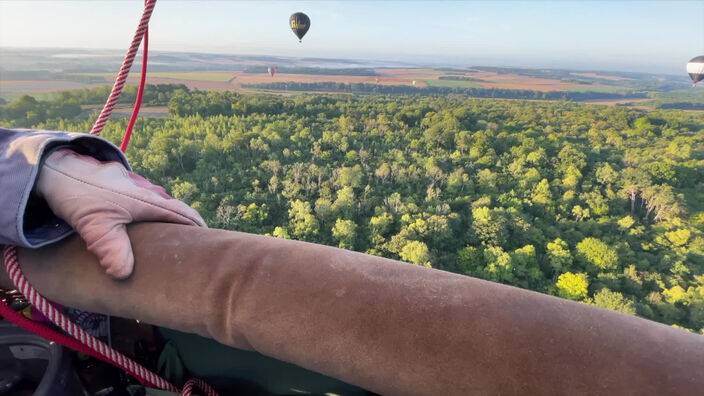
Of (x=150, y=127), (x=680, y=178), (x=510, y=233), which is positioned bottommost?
(x=510, y=233)

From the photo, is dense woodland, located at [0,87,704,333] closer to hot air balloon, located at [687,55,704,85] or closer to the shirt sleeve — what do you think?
hot air balloon, located at [687,55,704,85]

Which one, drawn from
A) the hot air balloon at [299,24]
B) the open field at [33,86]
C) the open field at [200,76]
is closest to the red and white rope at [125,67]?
the hot air balloon at [299,24]

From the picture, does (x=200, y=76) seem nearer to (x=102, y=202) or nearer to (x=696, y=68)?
(x=696, y=68)

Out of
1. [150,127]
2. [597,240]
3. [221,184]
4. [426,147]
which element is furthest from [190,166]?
[597,240]

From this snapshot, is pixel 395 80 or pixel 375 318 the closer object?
pixel 375 318

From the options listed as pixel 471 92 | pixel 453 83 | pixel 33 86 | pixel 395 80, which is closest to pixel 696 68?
pixel 471 92

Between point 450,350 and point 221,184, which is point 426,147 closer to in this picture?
point 221,184

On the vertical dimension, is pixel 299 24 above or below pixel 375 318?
above

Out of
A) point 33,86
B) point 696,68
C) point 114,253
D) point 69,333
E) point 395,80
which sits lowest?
point 69,333
